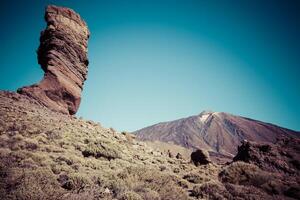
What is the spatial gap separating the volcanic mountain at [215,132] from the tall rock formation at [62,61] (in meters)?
78.8

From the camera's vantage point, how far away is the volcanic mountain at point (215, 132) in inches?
4133

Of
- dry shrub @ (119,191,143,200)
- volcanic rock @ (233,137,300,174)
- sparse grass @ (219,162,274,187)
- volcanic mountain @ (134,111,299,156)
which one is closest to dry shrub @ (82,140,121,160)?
dry shrub @ (119,191,143,200)

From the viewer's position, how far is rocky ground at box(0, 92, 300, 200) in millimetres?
5457

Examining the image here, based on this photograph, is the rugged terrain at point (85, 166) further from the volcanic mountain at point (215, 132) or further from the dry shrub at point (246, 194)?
the volcanic mountain at point (215, 132)

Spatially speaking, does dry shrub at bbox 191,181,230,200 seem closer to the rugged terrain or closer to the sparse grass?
the rugged terrain

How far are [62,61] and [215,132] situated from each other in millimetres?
107103

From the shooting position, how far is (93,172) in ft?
25.7

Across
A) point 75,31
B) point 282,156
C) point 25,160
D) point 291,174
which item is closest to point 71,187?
point 25,160

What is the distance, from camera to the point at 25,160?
722 cm

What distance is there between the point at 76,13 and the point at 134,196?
25.5 meters

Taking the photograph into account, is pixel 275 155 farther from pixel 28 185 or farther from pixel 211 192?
pixel 28 185

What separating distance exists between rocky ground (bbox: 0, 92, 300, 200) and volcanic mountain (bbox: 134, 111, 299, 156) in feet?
286

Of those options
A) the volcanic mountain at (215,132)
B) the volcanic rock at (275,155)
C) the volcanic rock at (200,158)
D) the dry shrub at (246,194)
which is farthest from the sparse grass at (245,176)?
the volcanic mountain at (215,132)

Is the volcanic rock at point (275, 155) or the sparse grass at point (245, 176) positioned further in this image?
the volcanic rock at point (275, 155)
